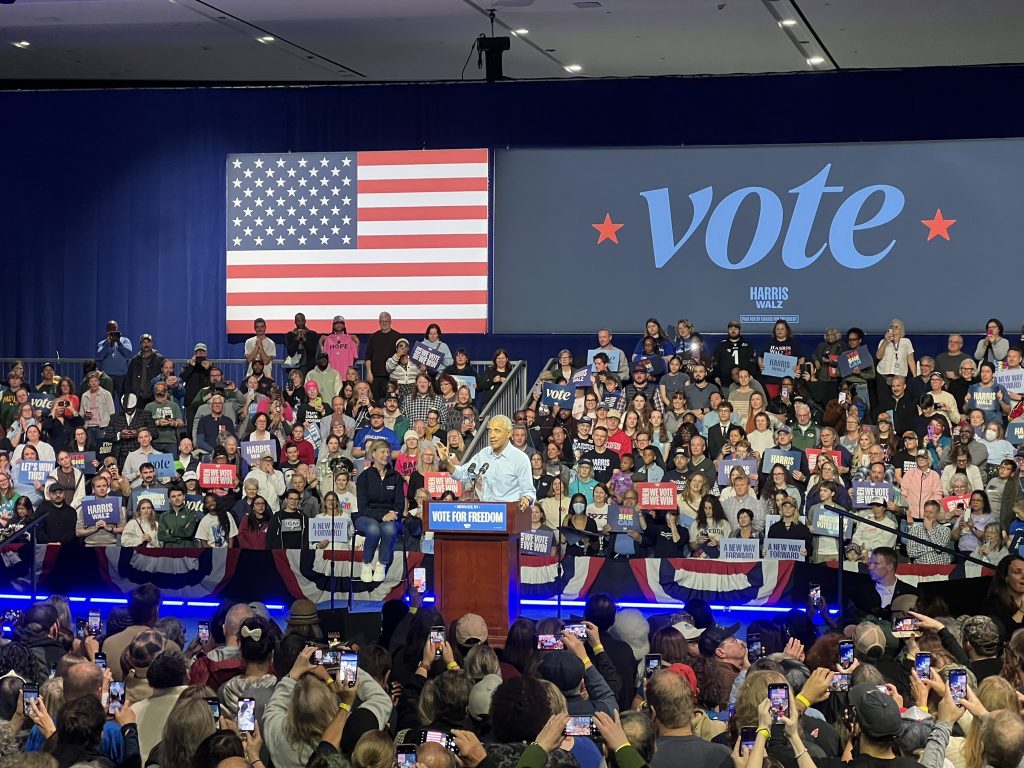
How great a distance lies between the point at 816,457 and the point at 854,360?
3002mm

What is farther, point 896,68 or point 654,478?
point 896,68

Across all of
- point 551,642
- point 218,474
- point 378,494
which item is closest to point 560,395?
point 378,494

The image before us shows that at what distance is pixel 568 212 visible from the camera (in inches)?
793

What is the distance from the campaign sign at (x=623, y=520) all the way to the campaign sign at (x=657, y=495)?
191mm

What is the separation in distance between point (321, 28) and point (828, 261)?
7.31m

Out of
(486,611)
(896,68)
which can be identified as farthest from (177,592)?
(896,68)

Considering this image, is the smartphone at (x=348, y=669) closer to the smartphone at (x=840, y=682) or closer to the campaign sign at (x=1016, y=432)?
the smartphone at (x=840, y=682)

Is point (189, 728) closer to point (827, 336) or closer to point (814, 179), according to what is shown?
point (827, 336)

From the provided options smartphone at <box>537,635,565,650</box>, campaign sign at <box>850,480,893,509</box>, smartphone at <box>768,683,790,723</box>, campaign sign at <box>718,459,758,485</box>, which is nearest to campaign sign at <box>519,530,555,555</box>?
campaign sign at <box>718,459,758,485</box>

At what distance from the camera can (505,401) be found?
60.2ft

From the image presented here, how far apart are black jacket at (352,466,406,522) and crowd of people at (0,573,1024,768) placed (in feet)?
20.2

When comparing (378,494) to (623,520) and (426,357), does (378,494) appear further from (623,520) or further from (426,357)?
(426,357)

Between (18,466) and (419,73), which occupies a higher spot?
(419,73)

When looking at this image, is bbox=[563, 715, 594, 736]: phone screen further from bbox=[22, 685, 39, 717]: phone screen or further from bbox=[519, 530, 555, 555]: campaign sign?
bbox=[519, 530, 555, 555]: campaign sign
